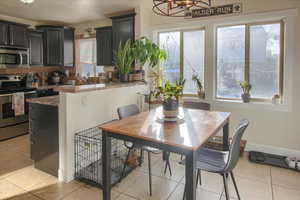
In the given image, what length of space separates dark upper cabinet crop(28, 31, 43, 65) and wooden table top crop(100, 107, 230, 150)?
391 cm

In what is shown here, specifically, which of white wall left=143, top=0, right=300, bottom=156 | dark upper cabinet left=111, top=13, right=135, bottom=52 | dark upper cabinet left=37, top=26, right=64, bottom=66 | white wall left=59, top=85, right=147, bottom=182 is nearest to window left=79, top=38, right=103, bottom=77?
dark upper cabinet left=37, top=26, right=64, bottom=66

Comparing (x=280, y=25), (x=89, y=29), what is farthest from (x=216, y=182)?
(x=89, y=29)

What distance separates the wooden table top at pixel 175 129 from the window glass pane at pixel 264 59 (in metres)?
1.51

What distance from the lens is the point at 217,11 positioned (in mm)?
3457

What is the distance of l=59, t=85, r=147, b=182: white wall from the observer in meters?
2.39

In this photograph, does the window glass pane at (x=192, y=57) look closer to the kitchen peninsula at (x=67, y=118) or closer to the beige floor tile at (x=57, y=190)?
the kitchen peninsula at (x=67, y=118)

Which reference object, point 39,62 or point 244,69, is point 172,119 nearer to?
point 244,69

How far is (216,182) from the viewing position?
8.16 feet

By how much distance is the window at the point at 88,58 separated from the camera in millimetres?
5443

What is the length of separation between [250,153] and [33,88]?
14.8 ft

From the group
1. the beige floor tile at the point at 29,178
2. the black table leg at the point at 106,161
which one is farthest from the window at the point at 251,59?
the beige floor tile at the point at 29,178

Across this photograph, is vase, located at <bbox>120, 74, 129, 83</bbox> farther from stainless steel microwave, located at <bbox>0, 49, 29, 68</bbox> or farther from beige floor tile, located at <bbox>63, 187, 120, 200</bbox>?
stainless steel microwave, located at <bbox>0, 49, 29, 68</bbox>

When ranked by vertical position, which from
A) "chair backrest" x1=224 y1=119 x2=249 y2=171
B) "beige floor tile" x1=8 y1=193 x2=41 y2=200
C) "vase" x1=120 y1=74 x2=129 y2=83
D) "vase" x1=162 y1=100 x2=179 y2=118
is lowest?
"beige floor tile" x1=8 y1=193 x2=41 y2=200

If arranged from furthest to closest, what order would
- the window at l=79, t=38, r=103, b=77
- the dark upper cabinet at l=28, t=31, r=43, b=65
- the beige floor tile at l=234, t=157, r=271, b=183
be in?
the window at l=79, t=38, r=103, b=77 → the dark upper cabinet at l=28, t=31, r=43, b=65 → the beige floor tile at l=234, t=157, r=271, b=183
